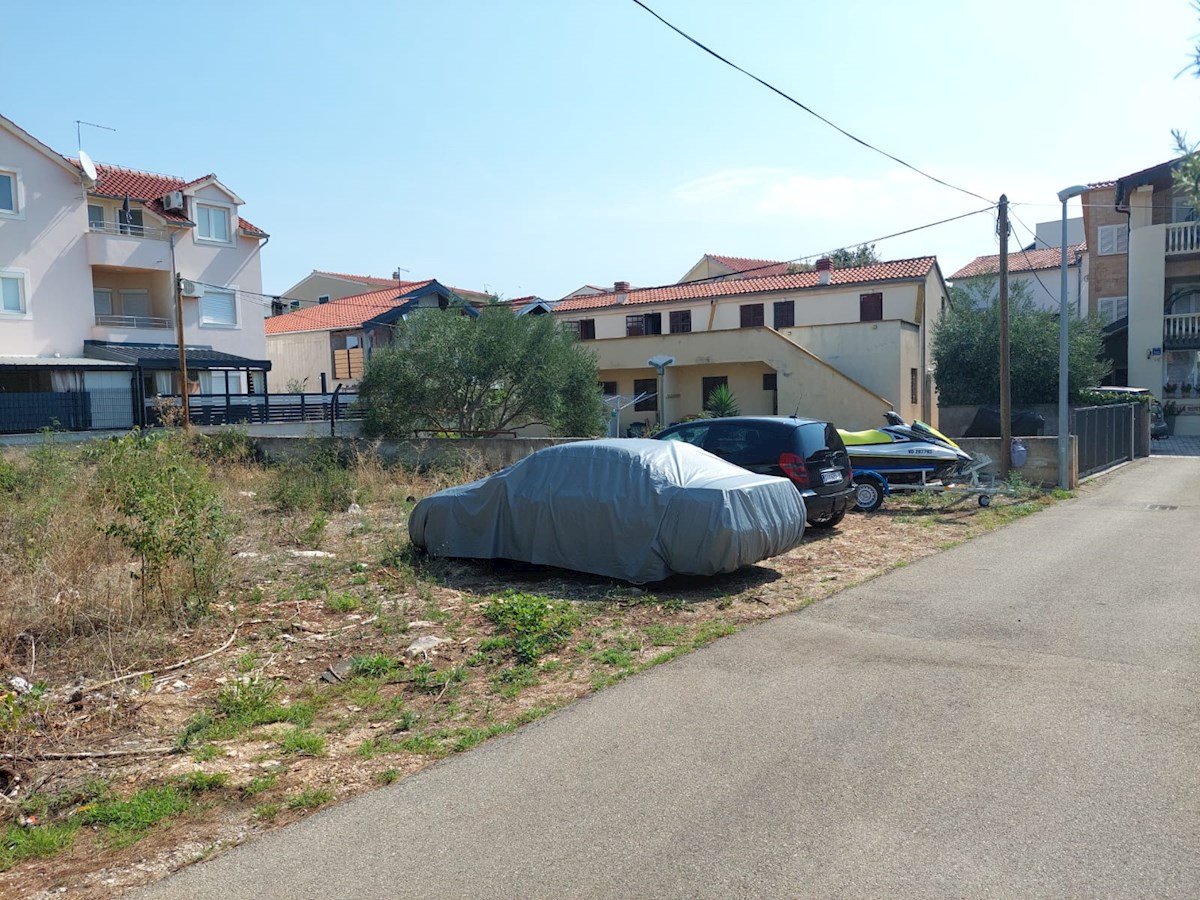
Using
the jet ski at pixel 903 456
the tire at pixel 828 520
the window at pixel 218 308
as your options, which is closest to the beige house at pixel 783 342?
the window at pixel 218 308

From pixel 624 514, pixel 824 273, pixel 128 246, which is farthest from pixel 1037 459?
pixel 128 246

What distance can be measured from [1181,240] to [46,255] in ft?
138

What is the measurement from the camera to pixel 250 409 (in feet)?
106

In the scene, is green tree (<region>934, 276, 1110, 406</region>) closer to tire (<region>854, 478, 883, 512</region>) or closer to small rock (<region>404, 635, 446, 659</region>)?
tire (<region>854, 478, 883, 512</region>)

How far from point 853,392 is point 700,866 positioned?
2830 centimetres

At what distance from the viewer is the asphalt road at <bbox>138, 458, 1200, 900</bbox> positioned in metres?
3.85

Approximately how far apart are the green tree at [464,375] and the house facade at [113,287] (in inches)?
336

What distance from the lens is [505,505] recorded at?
1005cm

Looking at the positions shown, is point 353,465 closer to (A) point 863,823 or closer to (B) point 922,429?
(B) point 922,429

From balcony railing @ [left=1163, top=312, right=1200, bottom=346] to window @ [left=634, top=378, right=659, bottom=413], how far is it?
20.1 meters

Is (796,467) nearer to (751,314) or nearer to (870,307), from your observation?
(870,307)

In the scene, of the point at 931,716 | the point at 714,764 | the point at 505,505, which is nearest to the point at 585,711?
the point at 714,764

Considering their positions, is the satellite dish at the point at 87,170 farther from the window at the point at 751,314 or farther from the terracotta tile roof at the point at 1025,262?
the terracotta tile roof at the point at 1025,262

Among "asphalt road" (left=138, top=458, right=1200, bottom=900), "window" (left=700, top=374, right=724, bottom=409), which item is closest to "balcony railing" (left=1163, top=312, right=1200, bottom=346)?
"window" (left=700, top=374, right=724, bottom=409)
